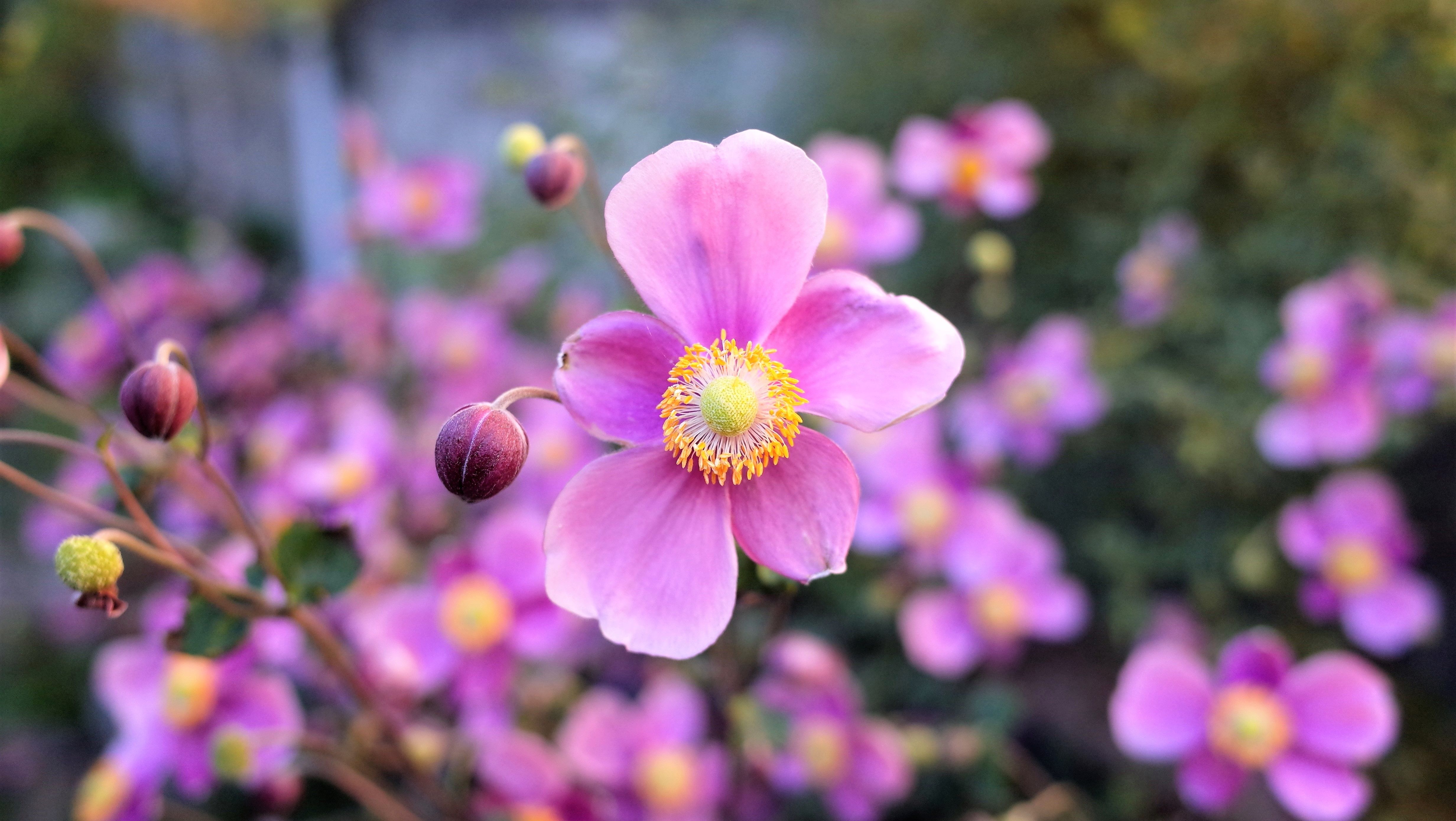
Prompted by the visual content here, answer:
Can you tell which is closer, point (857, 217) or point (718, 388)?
point (718, 388)

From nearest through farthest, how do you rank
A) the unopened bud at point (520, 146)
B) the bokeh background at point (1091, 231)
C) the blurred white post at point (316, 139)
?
the unopened bud at point (520, 146) < the bokeh background at point (1091, 231) < the blurred white post at point (316, 139)

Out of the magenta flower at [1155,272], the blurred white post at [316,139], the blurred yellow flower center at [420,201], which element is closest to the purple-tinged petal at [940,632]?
the magenta flower at [1155,272]

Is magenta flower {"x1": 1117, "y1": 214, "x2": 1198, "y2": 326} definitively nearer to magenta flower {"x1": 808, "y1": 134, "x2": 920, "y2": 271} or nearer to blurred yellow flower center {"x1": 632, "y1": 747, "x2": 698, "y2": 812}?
magenta flower {"x1": 808, "y1": 134, "x2": 920, "y2": 271}

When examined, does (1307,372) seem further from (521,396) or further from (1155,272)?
(521,396)

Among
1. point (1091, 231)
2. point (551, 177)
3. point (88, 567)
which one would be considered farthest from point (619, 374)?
point (1091, 231)

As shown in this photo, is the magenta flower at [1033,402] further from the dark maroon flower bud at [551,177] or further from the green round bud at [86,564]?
the green round bud at [86,564]

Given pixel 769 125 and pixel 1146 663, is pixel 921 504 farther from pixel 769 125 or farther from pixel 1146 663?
pixel 769 125

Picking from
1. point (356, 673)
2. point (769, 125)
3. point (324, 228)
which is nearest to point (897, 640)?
point (356, 673)

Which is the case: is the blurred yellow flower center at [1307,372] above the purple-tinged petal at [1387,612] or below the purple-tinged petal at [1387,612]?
above
